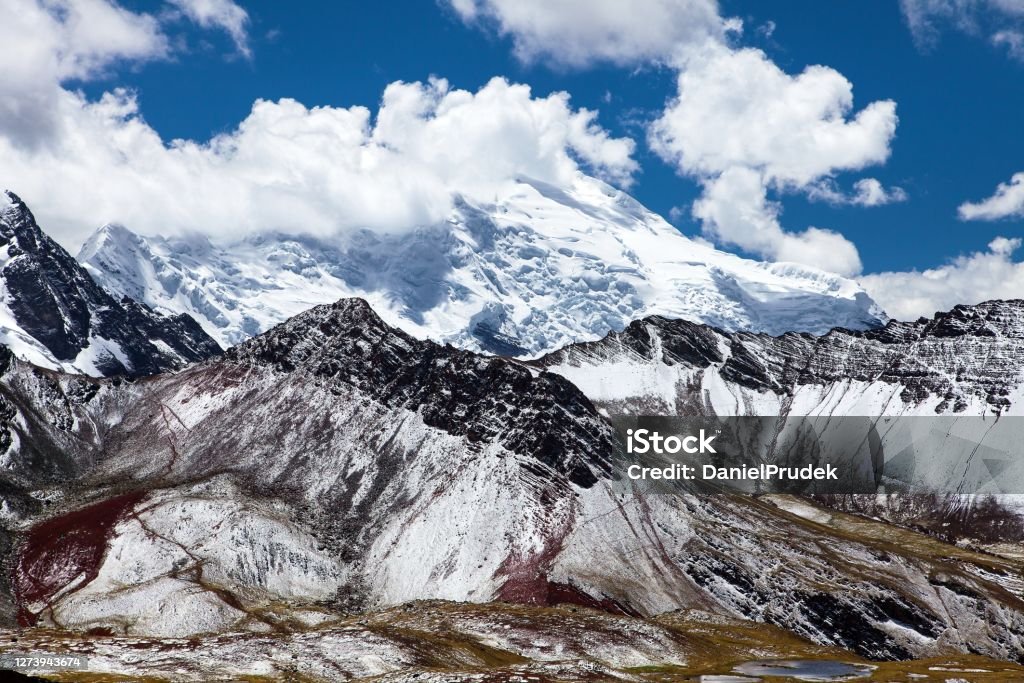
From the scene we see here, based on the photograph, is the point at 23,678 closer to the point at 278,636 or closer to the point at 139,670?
the point at 139,670

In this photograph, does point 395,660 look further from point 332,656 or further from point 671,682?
point 671,682

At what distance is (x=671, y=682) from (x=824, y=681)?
33.5m

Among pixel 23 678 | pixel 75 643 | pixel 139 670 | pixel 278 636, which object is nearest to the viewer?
pixel 23 678

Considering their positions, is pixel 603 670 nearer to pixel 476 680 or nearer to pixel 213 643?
pixel 476 680

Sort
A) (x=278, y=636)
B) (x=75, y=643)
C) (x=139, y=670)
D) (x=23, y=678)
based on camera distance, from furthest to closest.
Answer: (x=278, y=636), (x=75, y=643), (x=139, y=670), (x=23, y=678)

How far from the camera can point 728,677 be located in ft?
645

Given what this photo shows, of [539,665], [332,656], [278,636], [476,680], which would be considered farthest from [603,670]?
[278,636]

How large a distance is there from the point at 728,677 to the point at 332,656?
68306mm

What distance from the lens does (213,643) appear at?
7298 inches

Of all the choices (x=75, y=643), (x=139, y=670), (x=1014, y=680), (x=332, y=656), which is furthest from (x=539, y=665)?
(x=1014, y=680)

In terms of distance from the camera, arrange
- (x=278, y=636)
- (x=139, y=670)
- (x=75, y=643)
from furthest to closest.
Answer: (x=278, y=636) < (x=75, y=643) < (x=139, y=670)

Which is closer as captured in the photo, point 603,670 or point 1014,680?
point 603,670

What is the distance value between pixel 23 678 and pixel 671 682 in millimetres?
96151

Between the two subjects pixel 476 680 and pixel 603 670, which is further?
pixel 603 670
